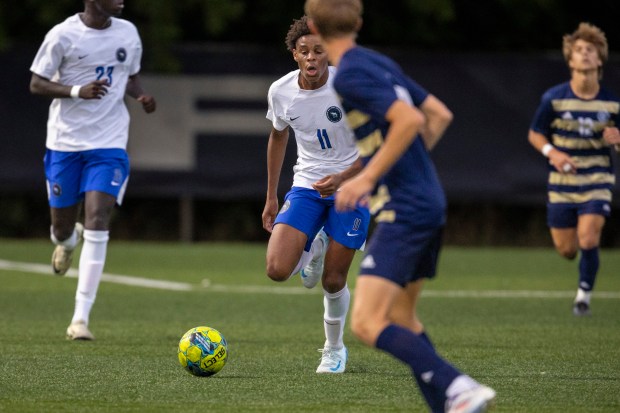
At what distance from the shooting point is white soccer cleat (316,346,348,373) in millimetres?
7184

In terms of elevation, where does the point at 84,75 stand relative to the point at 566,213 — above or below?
above

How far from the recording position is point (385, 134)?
507cm

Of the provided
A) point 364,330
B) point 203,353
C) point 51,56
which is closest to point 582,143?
point 51,56

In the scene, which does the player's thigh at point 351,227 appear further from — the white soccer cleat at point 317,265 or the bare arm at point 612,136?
the bare arm at point 612,136

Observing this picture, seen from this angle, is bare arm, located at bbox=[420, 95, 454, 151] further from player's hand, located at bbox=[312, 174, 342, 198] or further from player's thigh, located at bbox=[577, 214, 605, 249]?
player's thigh, located at bbox=[577, 214, 605, 249]

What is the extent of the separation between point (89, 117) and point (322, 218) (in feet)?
7.66

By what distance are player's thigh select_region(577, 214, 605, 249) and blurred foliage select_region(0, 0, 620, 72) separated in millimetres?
8223

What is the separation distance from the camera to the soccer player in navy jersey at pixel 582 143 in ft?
34.3

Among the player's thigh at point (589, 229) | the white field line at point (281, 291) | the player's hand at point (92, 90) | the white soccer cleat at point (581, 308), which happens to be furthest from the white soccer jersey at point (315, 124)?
the white field line at point (281, 291)

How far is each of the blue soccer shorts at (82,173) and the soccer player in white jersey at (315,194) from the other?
1.62m

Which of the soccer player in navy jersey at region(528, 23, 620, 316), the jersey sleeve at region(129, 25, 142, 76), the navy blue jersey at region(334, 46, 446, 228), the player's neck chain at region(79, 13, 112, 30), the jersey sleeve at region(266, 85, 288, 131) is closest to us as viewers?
the navy blue jersey at region(334, 46, 446, 228)

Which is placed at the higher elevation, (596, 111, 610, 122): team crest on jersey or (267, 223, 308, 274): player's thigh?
(267, 223, 308, 274): player's thigh

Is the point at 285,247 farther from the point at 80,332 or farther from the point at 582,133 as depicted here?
the point at 582,133

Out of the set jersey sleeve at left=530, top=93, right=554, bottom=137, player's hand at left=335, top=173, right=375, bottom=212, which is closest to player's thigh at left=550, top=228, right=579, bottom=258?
jersey sleeve at left=530, top=93, right=554, bottom=137
